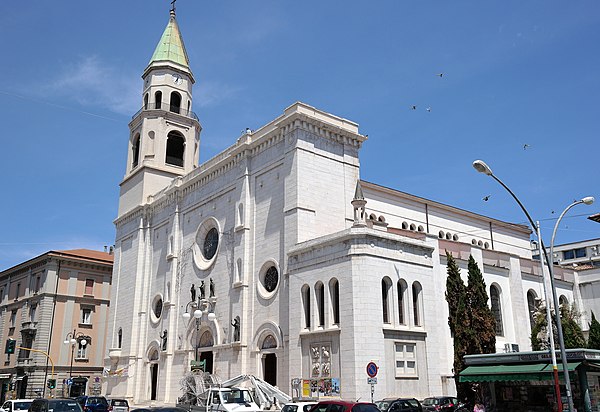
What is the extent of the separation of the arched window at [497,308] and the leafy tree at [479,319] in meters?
7.95

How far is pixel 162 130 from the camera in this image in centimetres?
5125

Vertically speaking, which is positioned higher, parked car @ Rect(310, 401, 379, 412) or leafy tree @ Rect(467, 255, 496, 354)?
leafy tree @ Rect(467, 255, 496, 354)

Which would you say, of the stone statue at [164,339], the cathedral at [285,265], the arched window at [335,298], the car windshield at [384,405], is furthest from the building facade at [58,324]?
the car windshield at [384,405]

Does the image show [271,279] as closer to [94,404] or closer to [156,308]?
[94,404]

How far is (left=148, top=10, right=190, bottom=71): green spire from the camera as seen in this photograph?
5294 cm

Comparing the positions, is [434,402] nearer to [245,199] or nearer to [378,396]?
[378,396]

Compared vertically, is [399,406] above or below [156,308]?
below

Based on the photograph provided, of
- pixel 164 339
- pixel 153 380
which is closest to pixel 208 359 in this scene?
pixel 164 339

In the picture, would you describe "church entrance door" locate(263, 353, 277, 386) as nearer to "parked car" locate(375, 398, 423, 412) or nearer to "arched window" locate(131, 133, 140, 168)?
"parked car" locate(375, 398, 423, 412)

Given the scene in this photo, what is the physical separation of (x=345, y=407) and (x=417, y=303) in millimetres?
14247

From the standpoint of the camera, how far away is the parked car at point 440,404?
25.7 m

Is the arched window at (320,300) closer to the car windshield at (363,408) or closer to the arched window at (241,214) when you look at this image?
the arched window at (241,214)

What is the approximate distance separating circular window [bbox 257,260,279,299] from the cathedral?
9 cm

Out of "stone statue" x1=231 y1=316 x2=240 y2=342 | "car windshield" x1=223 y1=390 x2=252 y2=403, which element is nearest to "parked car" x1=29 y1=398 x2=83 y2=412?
"car windshield" x1=223 y1=390 x2=252 y2=403
